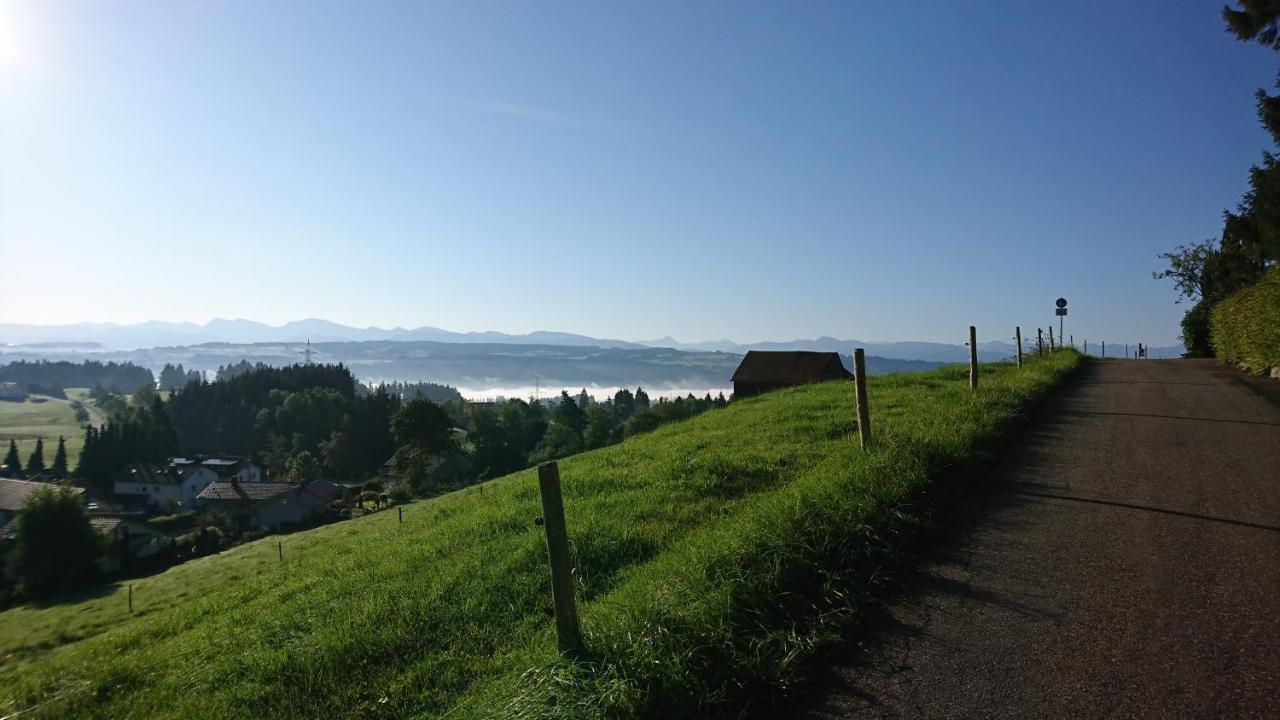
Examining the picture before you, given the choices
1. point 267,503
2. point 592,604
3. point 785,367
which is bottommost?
point 267,503

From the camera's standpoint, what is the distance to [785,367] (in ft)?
149

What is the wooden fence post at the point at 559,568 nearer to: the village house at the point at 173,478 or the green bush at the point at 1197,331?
the green bush at the point at 1197,331

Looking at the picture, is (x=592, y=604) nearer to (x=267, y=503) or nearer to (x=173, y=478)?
(x=267, y=503)

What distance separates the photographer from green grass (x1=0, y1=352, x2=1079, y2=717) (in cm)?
398

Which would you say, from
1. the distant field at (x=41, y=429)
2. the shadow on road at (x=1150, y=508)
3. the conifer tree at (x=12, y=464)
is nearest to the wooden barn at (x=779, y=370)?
the shadow on road at (x=1150, y=508)

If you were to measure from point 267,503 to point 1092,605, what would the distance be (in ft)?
304

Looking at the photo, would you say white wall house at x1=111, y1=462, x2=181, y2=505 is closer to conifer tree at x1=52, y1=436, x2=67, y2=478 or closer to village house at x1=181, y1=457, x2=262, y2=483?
village house at x1=181, y1=457, x2=262, y2=483

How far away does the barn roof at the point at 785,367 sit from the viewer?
4462 centimetres

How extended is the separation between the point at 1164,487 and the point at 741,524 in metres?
5.41

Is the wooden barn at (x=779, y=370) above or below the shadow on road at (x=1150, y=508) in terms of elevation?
above

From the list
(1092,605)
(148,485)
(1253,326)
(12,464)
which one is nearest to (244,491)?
(148,485)

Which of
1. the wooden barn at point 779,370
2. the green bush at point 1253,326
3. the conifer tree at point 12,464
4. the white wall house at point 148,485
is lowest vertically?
the white wall house at point 148,485

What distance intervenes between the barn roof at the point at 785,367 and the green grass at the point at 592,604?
111 feet

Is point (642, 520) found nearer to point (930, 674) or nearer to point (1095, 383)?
point (930, 674)
